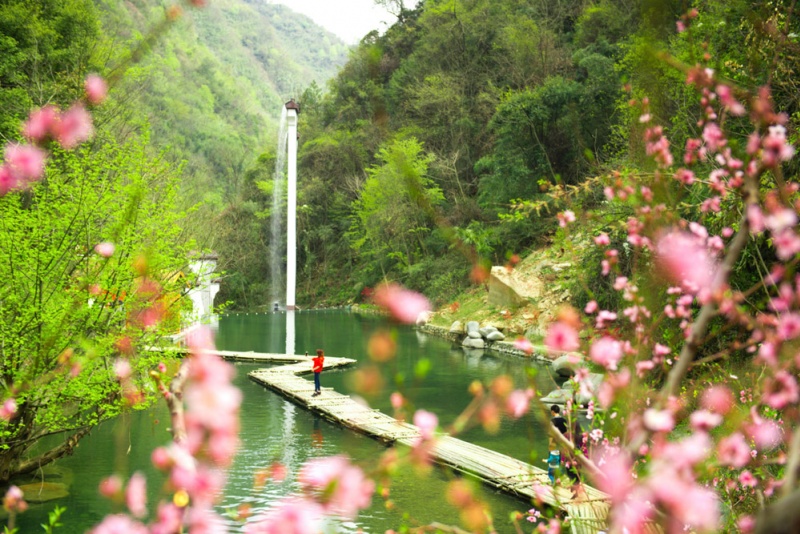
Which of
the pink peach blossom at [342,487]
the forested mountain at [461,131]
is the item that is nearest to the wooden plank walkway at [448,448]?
the pink peach blossom at [342,487]

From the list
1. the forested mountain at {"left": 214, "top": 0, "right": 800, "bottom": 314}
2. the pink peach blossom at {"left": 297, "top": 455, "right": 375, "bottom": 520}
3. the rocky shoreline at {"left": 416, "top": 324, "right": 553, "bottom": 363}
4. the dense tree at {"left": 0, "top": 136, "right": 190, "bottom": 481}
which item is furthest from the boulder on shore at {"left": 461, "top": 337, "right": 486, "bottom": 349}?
the pink peach blossom at {"left": 297, "top": 455, "right": 375, "bottom": 520}

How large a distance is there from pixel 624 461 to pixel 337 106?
53.9 metres

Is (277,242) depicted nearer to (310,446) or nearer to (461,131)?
(461,131)

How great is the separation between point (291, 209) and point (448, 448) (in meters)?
37.1

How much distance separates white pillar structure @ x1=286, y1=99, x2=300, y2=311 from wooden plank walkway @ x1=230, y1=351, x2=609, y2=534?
23764 millimetres

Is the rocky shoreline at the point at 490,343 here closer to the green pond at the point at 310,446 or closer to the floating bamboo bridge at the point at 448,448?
the green pond at the point at 310,446

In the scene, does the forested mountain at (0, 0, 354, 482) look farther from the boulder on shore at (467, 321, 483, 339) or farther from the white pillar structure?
the white pillar structure

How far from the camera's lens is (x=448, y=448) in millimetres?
11141

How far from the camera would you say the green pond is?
29.0 ft

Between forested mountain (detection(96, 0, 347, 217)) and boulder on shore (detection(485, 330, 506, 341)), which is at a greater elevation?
forested mountain (detection(96, 0, 347, 217))

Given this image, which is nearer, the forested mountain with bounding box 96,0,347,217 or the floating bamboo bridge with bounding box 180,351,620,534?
the floating bamboo bridge with bounding box 180,351,620,534

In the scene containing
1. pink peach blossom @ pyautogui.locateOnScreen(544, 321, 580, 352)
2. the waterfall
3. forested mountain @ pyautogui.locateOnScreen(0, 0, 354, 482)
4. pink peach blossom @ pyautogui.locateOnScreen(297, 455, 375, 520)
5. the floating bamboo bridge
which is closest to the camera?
pink peach blossom @ pyautogui.locateOnScreen(297, 455, 375, 520)

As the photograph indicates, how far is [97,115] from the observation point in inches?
712

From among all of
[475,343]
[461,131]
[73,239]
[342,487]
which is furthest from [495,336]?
[342,487]
